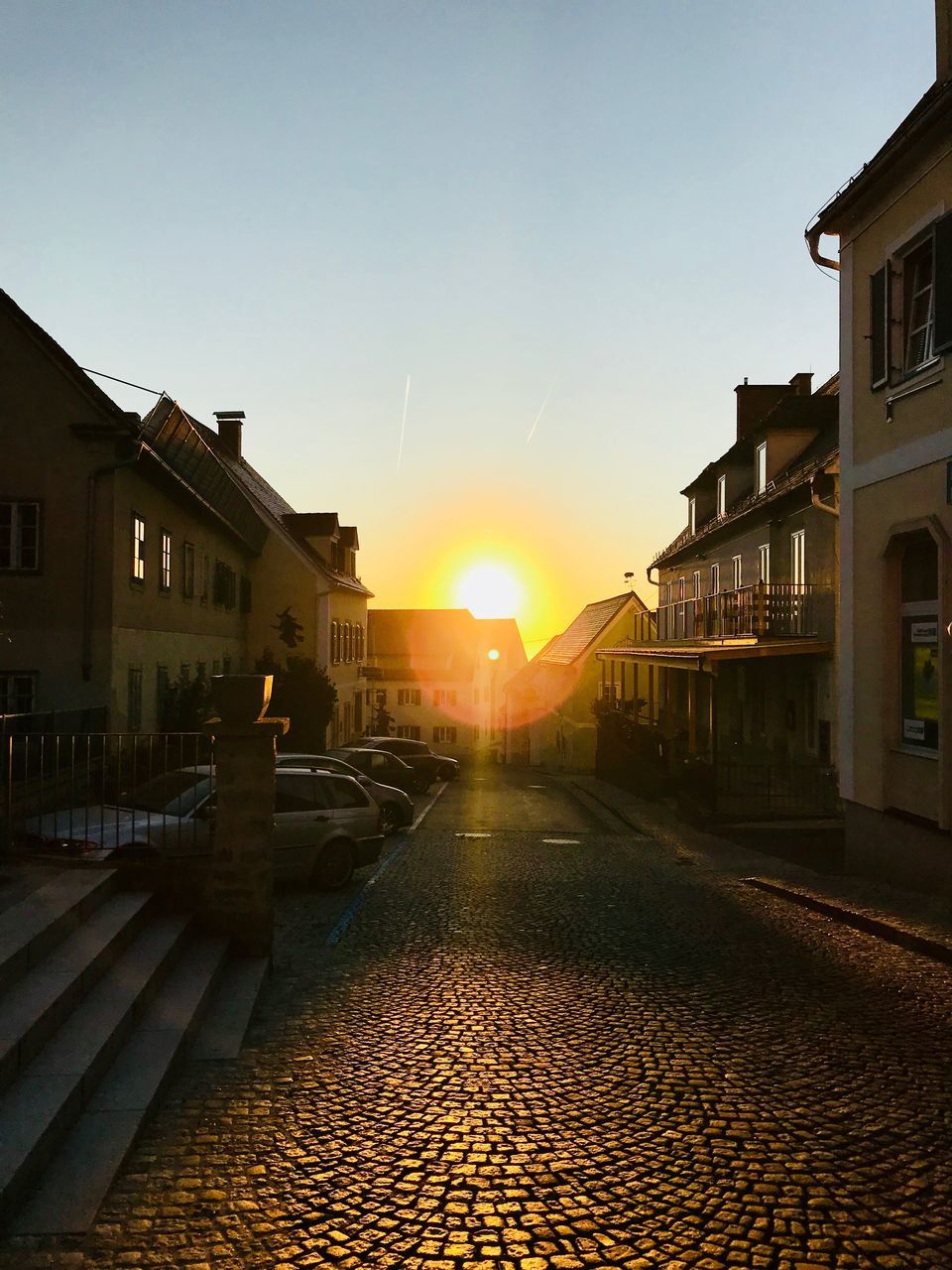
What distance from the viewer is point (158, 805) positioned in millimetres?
10070

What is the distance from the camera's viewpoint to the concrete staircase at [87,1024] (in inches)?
178

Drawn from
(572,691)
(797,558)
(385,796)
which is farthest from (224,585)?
(572,691)

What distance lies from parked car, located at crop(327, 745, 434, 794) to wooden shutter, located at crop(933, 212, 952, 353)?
16.3 m

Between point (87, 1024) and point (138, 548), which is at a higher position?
point (138, 548)

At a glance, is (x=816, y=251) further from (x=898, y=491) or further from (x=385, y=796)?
(x=385, y=796)

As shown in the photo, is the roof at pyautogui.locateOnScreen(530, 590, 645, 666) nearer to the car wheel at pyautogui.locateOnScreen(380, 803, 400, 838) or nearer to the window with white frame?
the window with white frame

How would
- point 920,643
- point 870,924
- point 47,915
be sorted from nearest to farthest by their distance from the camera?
1. point 47,915
2. point 870,924
3. point 920,643

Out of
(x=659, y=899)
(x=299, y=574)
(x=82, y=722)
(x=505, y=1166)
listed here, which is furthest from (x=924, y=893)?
(x=299, y=574)

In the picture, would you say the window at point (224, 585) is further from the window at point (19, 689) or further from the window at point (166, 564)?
the window at point (19, 689)

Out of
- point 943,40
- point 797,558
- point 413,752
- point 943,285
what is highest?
point 943,40

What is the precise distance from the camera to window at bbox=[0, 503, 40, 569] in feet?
62.2

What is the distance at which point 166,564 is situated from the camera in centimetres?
2250

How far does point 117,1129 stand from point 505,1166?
6.48 feet

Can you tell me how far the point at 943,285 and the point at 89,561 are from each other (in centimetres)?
1494
